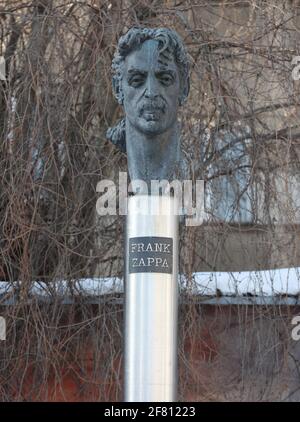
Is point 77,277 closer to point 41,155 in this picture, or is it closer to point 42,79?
point 41,155

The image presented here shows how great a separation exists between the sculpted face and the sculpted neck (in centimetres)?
4

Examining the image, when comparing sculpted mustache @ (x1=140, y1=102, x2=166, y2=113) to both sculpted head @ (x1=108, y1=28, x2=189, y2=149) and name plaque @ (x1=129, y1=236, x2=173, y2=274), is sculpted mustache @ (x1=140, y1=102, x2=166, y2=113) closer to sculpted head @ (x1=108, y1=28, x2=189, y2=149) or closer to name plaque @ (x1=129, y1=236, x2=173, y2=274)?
sculpted head @ (x1=108, y1=28, x2=189, y2=149)

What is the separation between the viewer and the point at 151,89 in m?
5.09

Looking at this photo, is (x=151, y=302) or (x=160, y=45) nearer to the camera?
(x=151, y=302)

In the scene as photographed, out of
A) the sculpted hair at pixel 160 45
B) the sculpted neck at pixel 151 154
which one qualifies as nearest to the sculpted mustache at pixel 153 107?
the sculpted neck at pixel 151 154

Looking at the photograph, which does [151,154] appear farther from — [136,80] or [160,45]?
[160,45]

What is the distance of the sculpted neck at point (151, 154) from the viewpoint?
201 inches

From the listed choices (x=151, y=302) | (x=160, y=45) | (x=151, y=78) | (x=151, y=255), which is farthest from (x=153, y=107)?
(x=151, y=302)

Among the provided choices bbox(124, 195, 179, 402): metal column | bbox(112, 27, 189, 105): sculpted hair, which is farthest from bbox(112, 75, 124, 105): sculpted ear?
bbox(124, 195, 179, 402): metal column

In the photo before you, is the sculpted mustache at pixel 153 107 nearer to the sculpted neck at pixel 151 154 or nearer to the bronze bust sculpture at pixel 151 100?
the bronze bust sculpture at pixel 151 100

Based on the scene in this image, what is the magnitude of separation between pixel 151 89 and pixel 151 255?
0.84 metres

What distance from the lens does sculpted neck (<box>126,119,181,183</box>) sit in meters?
5.11

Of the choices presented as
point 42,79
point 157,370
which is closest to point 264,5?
point 42,79

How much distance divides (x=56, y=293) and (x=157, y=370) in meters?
2.82
